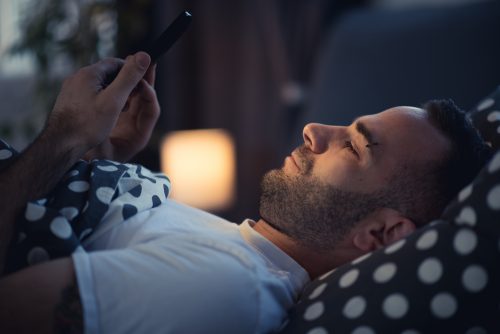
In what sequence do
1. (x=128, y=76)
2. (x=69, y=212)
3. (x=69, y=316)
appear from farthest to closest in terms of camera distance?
(x=128, y=76) → (x=69, y=212) → (x=69, y=316)

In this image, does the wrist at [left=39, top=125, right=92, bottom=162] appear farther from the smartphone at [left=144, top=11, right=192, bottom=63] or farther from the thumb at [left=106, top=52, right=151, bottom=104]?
the smartphone at [left=144, top=11, right=192, bottom=63]

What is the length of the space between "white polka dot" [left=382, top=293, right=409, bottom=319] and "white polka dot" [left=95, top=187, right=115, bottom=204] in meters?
0.46

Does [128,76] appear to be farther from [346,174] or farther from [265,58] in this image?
[265,58]

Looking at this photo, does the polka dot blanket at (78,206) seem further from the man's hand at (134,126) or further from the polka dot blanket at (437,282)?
the polka dot blanket at (437,282)

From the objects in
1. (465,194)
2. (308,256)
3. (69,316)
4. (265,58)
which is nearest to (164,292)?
(69,316)

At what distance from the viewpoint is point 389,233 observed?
3.20 ft

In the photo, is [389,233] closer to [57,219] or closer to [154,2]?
[57,219]

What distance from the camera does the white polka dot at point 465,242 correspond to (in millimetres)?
758

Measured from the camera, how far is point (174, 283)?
77cm

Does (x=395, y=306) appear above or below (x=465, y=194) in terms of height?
below

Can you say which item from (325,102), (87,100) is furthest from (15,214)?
(325,102)

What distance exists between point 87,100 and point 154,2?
7.44 feet

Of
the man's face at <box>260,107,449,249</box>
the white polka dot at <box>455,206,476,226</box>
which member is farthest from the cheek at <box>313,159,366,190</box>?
the white polka dot at <box>455,206,476,226</box>

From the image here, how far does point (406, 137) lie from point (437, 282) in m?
0.33
